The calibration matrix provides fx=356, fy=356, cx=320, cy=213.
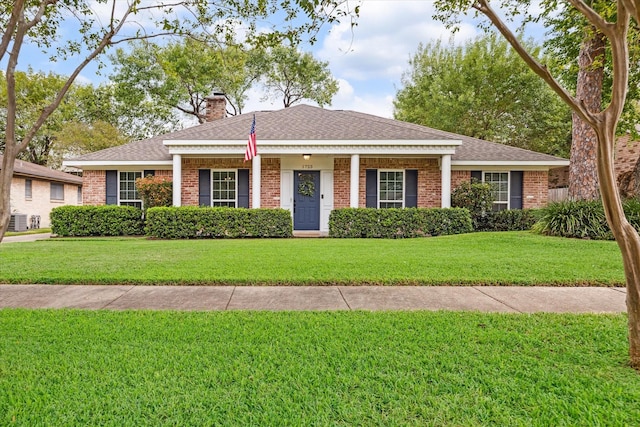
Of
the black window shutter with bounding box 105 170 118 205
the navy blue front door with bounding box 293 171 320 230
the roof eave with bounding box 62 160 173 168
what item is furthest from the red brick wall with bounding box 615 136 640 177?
the black window shutter with bounding box 105 170 118 205

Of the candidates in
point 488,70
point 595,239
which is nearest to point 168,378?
point 595,239

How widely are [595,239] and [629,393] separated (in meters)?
8.85

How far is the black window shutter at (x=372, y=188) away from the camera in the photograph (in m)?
13.2

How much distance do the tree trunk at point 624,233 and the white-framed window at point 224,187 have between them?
39.1 feet

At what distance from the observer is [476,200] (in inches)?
493

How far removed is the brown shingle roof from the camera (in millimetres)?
12391

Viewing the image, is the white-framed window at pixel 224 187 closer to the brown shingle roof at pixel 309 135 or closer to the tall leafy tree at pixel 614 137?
the brown shingle roof at pixel 309 135

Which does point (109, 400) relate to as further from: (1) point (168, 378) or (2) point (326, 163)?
(2) point (326, 163)

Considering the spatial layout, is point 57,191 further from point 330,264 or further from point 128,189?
point 330,264

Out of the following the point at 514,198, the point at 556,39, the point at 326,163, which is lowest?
the point at 514,198

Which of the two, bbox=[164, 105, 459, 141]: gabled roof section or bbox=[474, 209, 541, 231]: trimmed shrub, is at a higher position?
bbox=[164, 105, 459, 141]: gabled roof section

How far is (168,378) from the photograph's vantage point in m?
2.29

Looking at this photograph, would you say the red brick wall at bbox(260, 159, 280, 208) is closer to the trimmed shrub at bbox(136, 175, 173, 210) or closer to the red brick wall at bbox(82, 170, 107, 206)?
the trimmed shrub at bbox(136, 175, 173, 210)

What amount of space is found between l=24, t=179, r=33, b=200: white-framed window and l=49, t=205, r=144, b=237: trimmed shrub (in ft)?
32.2
